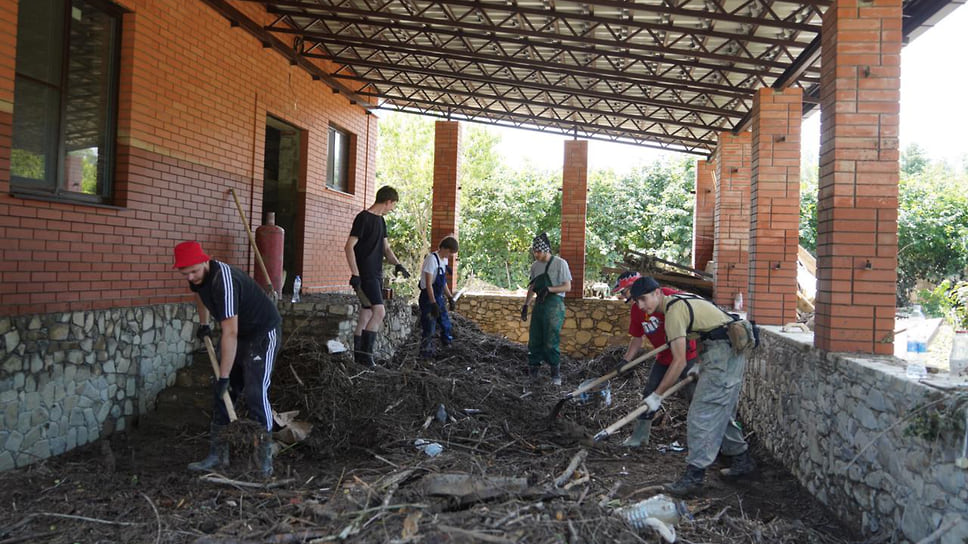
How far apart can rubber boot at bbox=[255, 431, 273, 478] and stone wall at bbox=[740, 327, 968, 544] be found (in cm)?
419

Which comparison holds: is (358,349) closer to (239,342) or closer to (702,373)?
(239,342)

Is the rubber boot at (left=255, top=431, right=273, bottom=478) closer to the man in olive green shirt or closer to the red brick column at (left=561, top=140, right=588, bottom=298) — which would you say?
the man in olive green shirt

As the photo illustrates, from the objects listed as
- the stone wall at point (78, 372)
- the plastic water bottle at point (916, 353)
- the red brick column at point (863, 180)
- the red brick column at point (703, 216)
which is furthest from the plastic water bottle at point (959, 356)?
the red brick column at point (703, 216)

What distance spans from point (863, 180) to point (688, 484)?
9.13 ft

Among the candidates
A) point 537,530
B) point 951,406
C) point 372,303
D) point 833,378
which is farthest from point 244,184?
point 951,406

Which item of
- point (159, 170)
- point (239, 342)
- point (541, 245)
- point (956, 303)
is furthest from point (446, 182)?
point (956, 303)

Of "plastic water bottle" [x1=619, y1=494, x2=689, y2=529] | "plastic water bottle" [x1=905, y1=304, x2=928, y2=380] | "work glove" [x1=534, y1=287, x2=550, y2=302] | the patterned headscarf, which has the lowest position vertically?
"plastic water bottle" [x1=619, y1=494, x2=689, y2=529]

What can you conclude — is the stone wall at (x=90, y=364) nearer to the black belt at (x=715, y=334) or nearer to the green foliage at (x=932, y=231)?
the black belt at (x=715, y=334)

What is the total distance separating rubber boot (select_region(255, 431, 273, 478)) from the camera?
15.6 feet

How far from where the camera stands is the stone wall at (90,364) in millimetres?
4809

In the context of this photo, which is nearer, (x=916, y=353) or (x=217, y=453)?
(x=217, y=453)

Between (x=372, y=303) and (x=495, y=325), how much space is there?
7.04 metres

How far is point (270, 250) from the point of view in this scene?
8.12 m

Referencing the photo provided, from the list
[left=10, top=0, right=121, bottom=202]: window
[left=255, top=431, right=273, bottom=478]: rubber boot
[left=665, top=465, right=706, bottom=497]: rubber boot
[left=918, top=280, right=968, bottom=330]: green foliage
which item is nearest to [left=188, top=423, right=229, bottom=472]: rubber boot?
[left=255, top=431, right=273, bottom=478]: rubber boot
